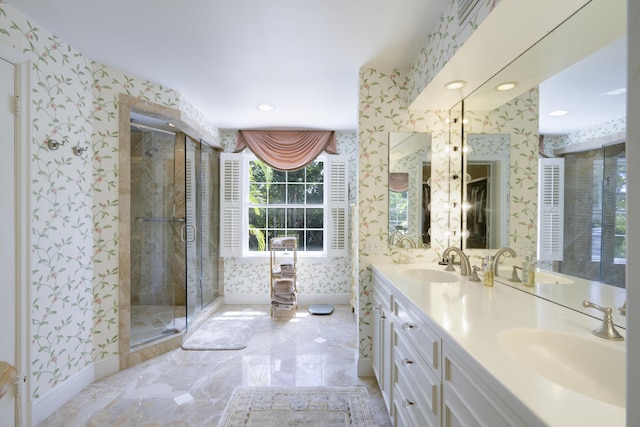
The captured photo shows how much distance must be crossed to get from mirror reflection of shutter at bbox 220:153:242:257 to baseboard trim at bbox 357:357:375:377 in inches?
87.6

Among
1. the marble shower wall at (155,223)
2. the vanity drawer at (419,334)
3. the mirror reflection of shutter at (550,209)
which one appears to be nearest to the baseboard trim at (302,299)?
the marble shower wall at (155,223)

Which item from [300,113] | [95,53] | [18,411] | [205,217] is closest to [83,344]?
[18,411]

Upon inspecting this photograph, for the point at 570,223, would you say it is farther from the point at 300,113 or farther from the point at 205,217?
the point at 205,217

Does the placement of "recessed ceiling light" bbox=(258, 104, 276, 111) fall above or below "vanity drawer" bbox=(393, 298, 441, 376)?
above

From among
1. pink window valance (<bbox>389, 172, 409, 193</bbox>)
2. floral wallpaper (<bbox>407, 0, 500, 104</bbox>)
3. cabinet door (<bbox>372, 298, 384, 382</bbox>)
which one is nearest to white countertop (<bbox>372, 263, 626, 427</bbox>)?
cabinet door (<bbox>372, 298, 384, 382</bbox>)

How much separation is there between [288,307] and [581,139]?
122 inches

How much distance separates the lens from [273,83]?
96.9 inches

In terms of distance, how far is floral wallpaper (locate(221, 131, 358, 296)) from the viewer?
392 cm

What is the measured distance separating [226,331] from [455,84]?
9.98 feet

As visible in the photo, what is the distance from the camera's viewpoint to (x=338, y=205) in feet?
12.7

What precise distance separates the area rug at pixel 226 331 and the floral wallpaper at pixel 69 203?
2.38 feet

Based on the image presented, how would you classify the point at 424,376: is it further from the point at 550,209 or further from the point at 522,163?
the point at 522,163

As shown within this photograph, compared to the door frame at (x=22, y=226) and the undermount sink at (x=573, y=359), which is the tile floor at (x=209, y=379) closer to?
the door frame at (x=22, y=226)

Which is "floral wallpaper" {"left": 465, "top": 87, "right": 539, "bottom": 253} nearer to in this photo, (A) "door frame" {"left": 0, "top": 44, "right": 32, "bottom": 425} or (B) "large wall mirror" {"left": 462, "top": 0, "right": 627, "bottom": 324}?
(B) "large wall mirror" {"left": 462, "top": 0, "right": 627, "bottom": 324}
